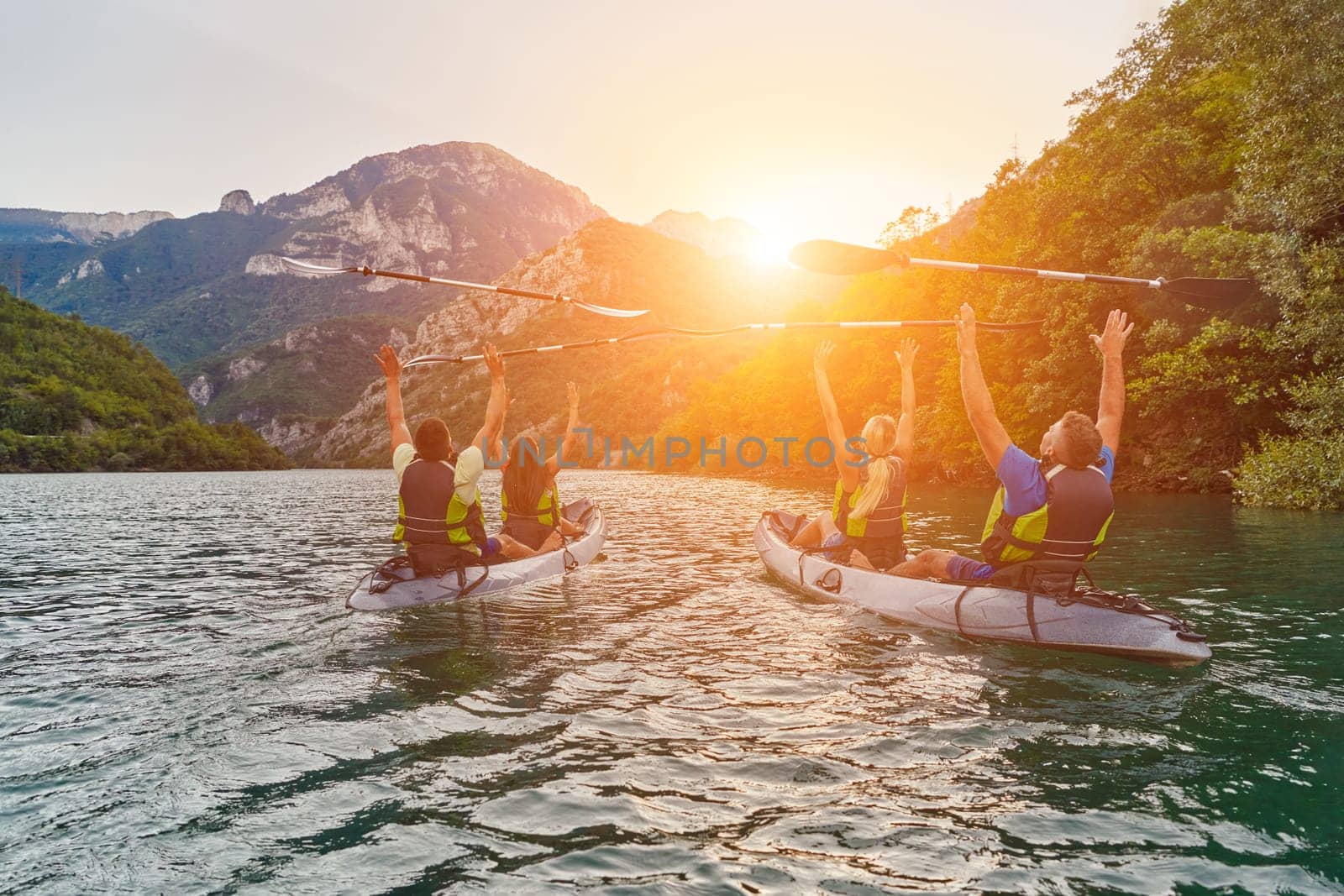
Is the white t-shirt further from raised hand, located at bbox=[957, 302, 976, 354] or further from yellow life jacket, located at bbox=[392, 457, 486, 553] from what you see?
raised hand, located at bbox=[957, 302, 976, 354]

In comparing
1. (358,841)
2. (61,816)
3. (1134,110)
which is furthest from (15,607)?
(1134,110)

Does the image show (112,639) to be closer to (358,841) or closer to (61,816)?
(61,816)

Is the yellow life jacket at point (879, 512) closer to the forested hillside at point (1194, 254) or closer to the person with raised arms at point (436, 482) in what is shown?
the person with raised arms at point (436, 482)

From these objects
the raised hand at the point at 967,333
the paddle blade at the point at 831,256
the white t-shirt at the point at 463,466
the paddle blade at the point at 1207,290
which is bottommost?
the white t-shirt at the point at 463,466

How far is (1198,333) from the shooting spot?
26.3 m

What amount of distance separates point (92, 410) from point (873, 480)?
138 metres

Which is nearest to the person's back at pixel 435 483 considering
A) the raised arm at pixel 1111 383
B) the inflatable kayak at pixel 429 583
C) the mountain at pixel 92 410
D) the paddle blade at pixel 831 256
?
the inflatable kayak at pixel 429 583

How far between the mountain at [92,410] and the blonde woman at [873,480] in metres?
117

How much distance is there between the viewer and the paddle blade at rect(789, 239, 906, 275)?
10156 millimetres

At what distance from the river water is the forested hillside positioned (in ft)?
45.5

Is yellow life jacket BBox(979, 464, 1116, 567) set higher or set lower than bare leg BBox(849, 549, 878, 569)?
higher

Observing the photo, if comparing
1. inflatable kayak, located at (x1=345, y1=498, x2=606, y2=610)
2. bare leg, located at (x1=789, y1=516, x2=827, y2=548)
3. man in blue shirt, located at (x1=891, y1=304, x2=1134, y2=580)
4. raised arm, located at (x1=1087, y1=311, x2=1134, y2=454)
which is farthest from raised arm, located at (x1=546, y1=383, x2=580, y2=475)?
raised arm, located at (x1=1087, y1=311, x2=1134, y2=454)

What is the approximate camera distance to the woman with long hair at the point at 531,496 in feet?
43.8

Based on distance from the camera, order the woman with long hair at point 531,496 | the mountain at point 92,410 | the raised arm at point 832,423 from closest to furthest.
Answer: the raised arm at point 832,423 < the woman with long hair at point 531,496 < the mountain at point 92,410
